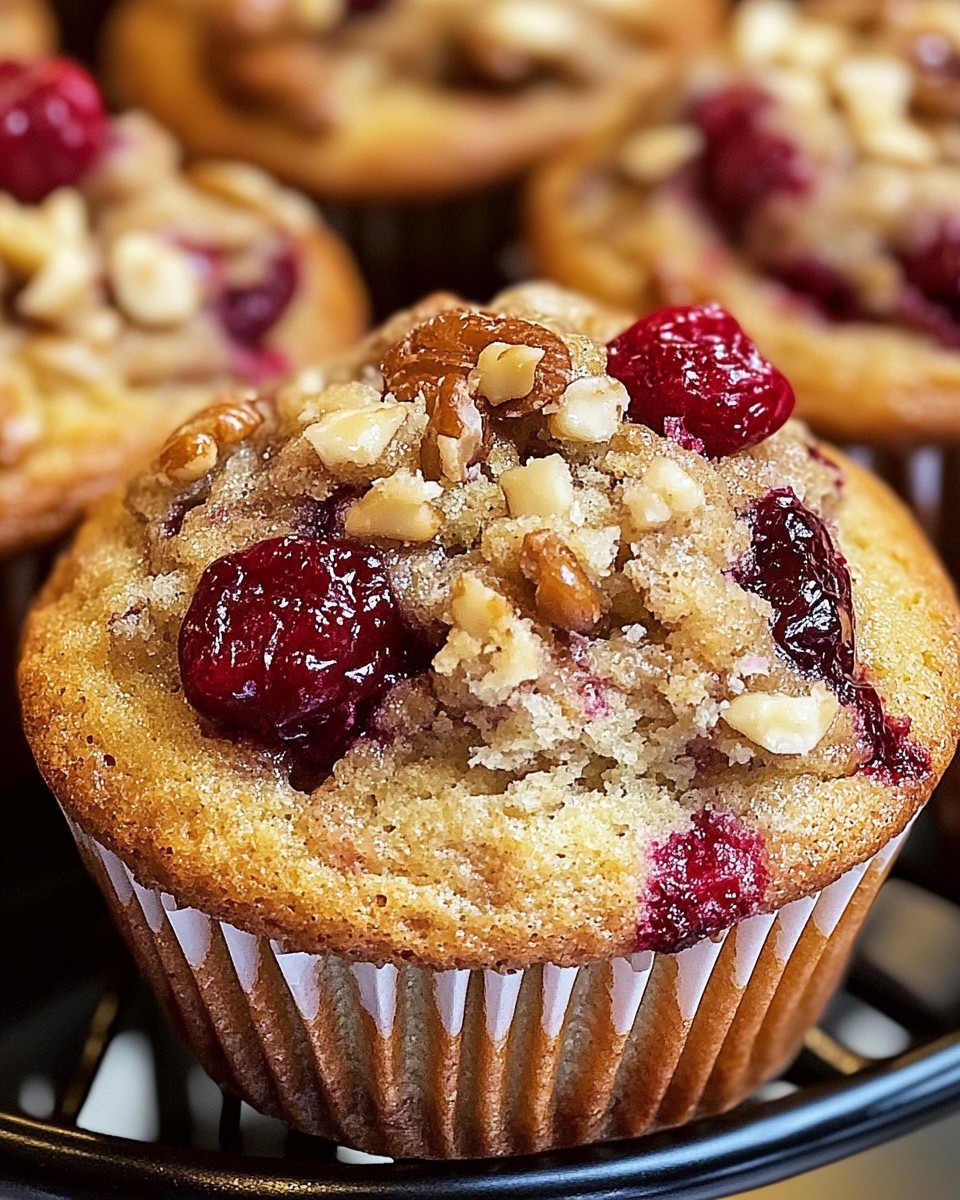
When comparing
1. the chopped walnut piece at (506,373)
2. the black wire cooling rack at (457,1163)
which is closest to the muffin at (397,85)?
the chopped walnut piece at (506,373)

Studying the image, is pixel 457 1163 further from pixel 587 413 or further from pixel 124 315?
pixel 124 315

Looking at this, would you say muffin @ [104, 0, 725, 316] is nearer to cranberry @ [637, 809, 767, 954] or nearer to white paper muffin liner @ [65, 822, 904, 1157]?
white paper muffin liner @ [65, 822, 904, 1157]

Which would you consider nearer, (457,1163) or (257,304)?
(457,1163)

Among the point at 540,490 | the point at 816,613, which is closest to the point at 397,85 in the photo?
the point at 540,490

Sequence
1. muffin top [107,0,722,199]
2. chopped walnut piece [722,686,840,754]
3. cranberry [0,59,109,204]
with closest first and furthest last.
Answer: chopped walnut piece [722,686,840,754]
cranberry [0,59,109,204]
muffin top [107,0,722,199]

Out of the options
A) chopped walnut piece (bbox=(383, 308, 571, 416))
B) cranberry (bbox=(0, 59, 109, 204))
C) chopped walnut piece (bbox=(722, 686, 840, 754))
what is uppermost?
chopped walnut piece (bbox=(383, 308, 571, 416))

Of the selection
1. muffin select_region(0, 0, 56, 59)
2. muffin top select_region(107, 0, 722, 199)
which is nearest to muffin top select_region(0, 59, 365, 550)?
muffin top select_region(107, 0, 722, 199)

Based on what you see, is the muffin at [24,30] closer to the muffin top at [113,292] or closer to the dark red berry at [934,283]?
the muffin top at [113,292]
